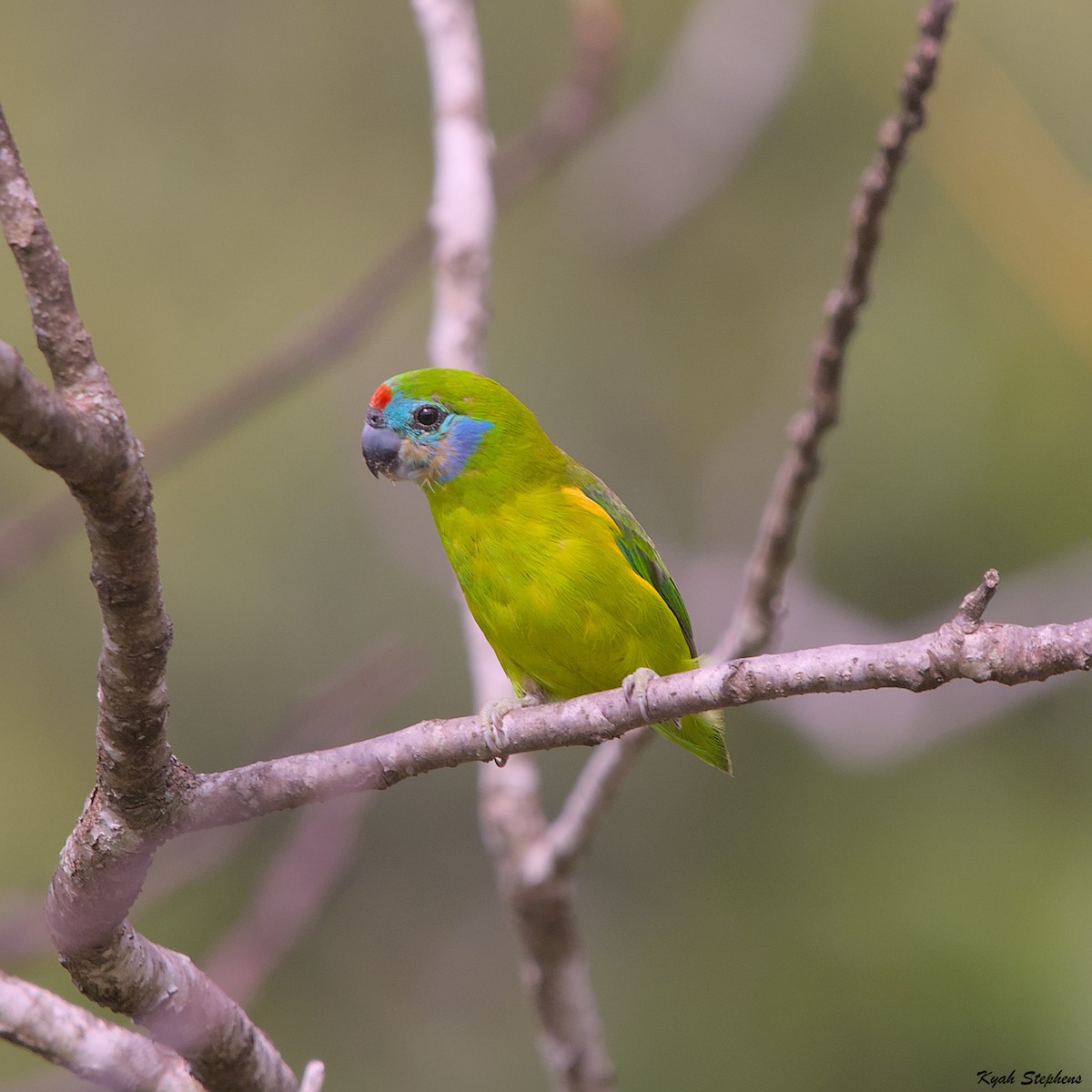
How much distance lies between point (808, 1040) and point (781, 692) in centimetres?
472

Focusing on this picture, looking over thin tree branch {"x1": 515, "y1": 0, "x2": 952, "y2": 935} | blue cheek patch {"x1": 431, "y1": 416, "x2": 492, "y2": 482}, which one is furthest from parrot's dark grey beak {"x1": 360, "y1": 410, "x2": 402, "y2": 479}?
thin tree branch {"x1": 515, "y1": 0, "x2": 952, "y2": 935}

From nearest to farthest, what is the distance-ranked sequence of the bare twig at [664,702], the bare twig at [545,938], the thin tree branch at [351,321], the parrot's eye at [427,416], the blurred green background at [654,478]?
the bare twig at [664,702] → the thin tree branch at [351,321] → the bare twig at [545,938] → the parrot's eye at [427,416] → the blurred green background at [654,478]

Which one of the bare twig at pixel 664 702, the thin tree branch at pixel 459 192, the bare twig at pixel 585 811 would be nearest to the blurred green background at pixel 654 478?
the bare twig at pixel 585 811

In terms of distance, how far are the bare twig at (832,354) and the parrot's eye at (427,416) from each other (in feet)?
3.23

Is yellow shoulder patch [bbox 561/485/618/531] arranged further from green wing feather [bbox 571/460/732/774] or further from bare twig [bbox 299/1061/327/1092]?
bare twig [bbox 299/1061/327/1092]

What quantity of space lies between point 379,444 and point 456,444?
0.23m

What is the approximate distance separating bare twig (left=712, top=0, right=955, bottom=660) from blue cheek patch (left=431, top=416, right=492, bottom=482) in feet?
2.79

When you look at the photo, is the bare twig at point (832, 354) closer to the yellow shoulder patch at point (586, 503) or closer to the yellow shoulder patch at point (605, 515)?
the yellow shoulder patch at point (605, 515)

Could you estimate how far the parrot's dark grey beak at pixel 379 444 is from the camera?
11.6 ft

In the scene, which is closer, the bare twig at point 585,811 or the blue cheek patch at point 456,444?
the bare twig at point 585,811

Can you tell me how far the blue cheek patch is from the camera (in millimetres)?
3473

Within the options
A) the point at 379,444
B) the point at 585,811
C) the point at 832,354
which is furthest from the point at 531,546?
the point at 832,354

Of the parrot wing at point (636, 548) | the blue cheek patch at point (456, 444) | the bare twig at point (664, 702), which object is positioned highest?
the blue cheek patch at point (456, 444)

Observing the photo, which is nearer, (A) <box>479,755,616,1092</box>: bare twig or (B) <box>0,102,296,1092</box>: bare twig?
(B) <box>0,102,296,1092</box>: bare twig
